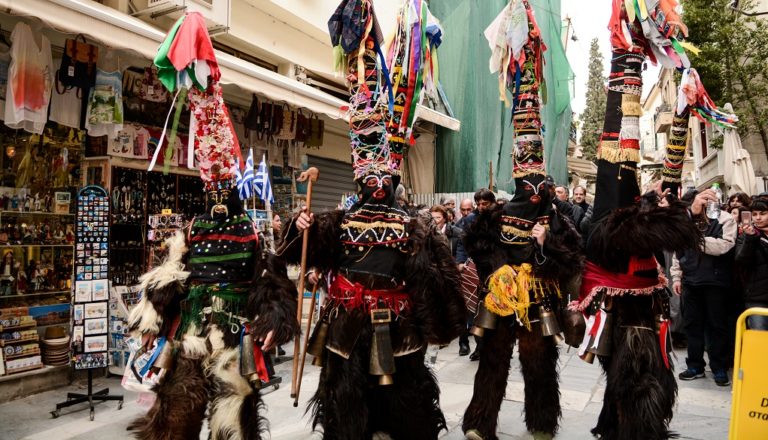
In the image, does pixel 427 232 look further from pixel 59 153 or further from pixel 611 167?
pixel 59 153

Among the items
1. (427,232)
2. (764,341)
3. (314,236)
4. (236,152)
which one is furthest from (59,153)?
(764,341)

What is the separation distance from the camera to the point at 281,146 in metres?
8.94

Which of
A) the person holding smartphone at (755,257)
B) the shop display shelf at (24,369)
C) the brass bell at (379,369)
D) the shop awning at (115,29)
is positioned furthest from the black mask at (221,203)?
the person holding smartphone at (755,257)

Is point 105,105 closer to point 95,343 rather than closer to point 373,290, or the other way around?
point 95,343

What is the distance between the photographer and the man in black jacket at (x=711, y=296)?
19.1 feet

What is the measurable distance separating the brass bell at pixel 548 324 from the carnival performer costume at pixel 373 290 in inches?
31.5

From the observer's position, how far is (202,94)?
3.50 meters

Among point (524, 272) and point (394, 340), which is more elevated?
point (524, 272)

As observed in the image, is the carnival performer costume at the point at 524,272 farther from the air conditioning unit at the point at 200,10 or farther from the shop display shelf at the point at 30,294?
the shop display shelf at the point at 30,294

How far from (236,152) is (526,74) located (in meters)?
2.23

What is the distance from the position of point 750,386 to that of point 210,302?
2985 millimetres

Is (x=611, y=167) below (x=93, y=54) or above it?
below

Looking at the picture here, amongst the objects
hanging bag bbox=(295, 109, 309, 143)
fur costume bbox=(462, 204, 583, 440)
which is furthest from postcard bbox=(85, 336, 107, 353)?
hanging bag bbox=(295, 109, 309, 143)

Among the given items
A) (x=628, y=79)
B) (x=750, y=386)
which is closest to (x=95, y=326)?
(x=628, y=79)
